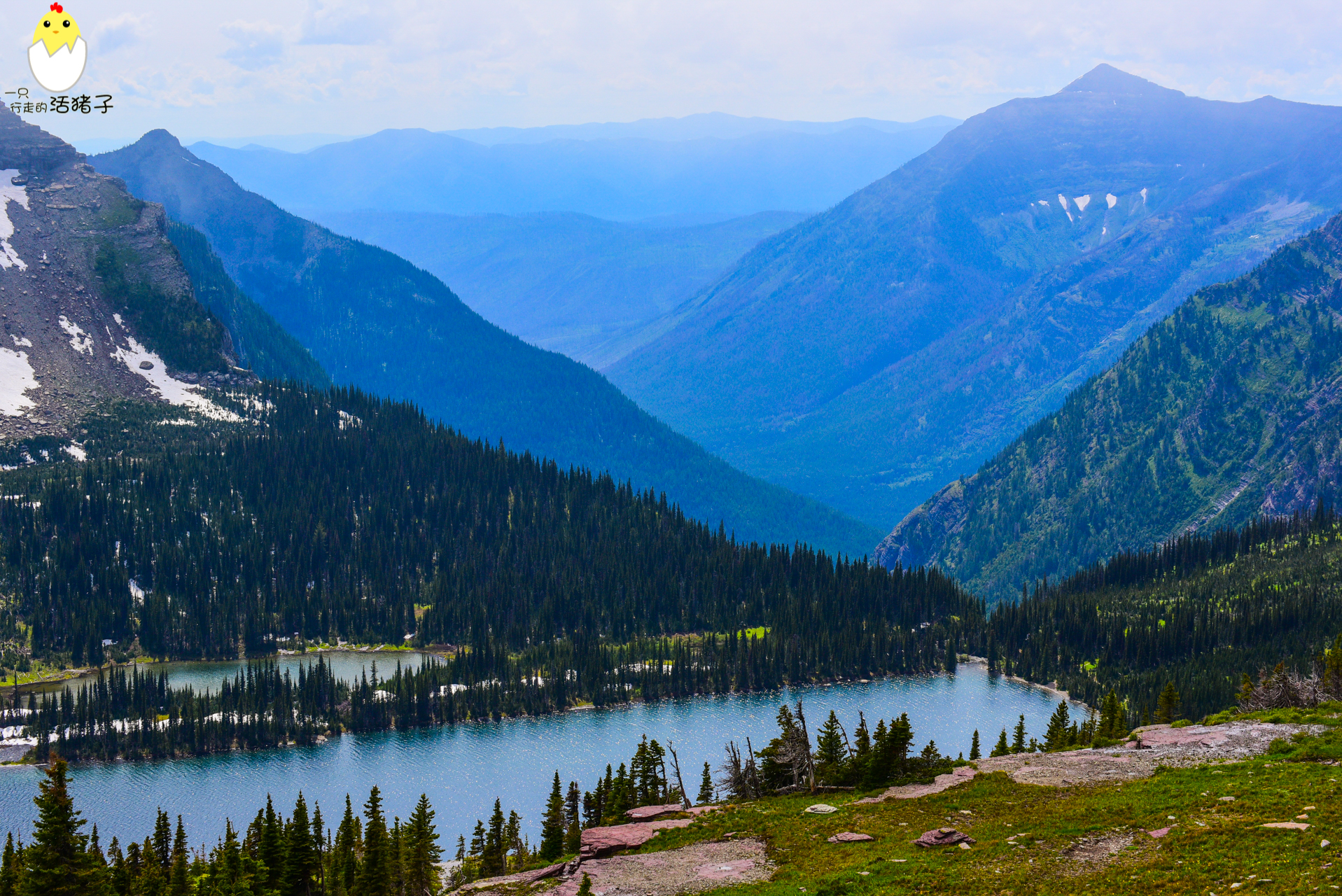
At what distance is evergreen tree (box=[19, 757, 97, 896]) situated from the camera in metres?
88.7

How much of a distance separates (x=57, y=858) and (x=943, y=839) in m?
57.5

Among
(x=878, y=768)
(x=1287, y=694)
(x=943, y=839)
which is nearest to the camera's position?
(x=943, y=839)

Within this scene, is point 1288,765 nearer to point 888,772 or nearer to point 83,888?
point 888,772

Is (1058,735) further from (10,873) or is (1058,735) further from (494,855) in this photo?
(10,873)

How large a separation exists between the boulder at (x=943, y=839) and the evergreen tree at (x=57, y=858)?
54522 mm

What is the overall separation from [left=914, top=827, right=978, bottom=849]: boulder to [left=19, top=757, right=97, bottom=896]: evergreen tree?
54.5 m

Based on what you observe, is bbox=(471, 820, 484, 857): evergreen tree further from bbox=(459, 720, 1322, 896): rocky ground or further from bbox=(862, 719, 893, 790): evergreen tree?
bbox=(862, 719, 893, 790): evergreen tree

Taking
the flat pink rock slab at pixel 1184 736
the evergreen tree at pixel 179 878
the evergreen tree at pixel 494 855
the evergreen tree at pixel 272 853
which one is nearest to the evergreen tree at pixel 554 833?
the evergreen tree at pixel 494 855

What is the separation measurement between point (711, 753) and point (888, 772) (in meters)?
71.3

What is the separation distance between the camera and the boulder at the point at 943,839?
7975 centimetres

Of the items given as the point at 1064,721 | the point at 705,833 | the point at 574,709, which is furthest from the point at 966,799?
the point at 574,709

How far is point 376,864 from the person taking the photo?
10100 cm

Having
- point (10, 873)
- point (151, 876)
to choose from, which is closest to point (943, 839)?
point (151, 876)

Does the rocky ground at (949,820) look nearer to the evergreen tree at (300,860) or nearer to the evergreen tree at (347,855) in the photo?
the evergreen tree at (347,855)
